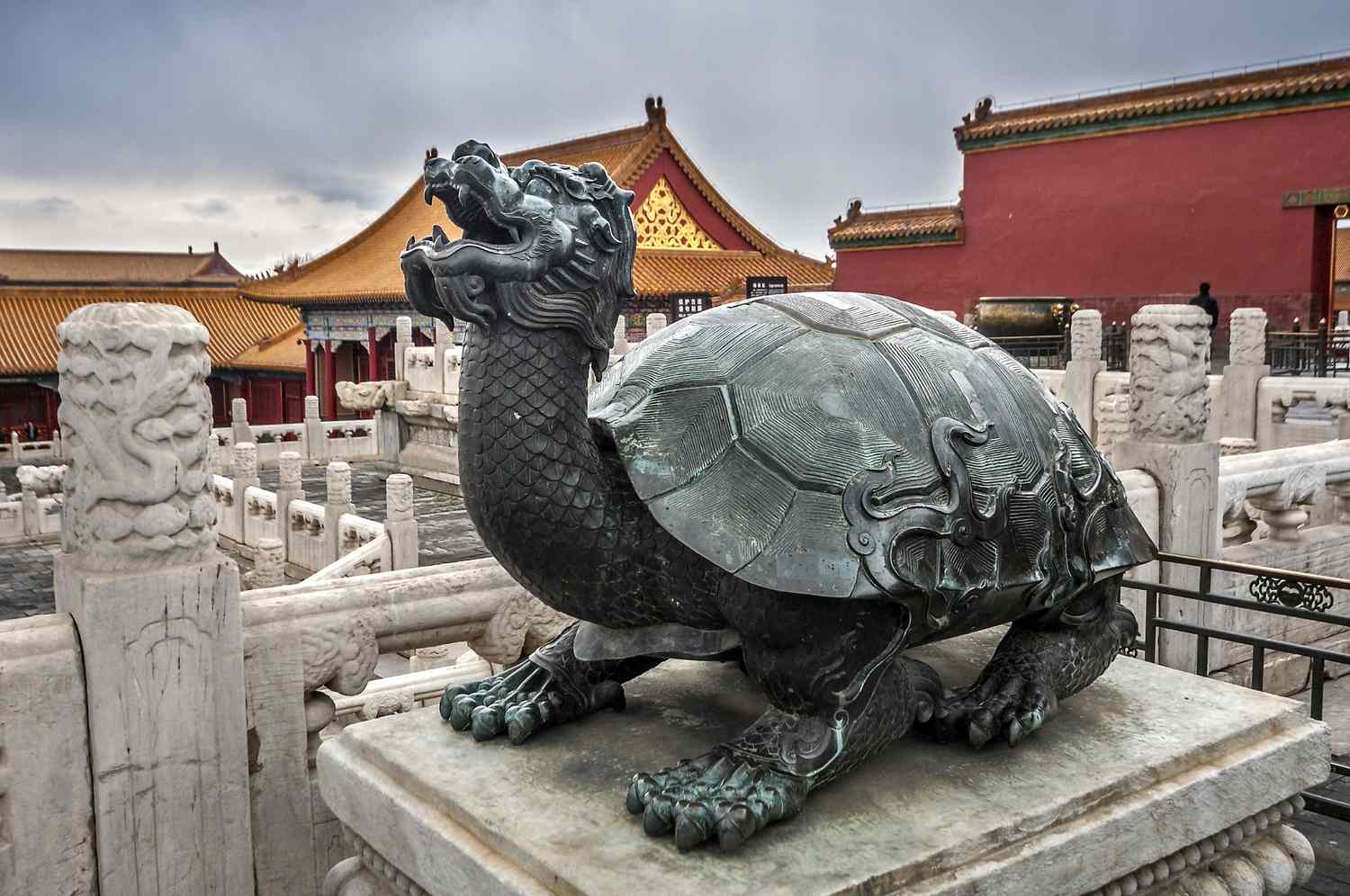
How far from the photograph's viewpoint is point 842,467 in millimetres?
1944

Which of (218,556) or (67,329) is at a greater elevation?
(67,329)

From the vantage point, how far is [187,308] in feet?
74.3

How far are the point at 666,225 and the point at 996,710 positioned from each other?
2227 centimetres

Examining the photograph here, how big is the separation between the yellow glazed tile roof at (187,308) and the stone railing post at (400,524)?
14926mm

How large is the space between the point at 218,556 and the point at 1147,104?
1765cm

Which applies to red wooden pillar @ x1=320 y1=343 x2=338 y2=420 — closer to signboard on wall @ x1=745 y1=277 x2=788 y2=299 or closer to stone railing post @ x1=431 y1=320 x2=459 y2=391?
stone railing post @ x1=431 y1=320 x2=459 y2=391

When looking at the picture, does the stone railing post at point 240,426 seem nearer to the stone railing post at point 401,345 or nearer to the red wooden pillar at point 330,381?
the stone railing post at point 401,345

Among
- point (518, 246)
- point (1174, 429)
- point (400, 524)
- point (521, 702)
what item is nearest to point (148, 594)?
point (521, 702)

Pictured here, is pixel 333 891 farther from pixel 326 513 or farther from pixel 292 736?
pixel 326 513

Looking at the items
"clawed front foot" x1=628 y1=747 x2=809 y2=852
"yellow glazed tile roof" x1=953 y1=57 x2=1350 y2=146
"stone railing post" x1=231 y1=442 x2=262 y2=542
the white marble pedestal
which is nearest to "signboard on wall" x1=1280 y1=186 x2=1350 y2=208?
"yellow glazed tile roof" x1=953 y1=57 x2=1350 y2=146

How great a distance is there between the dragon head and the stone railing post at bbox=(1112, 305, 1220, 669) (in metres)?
3.08

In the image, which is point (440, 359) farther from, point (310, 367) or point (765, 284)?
point (310, 367)

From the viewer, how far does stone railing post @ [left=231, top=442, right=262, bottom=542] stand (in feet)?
43.0

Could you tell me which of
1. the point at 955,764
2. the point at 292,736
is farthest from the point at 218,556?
the point at 955,764
